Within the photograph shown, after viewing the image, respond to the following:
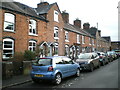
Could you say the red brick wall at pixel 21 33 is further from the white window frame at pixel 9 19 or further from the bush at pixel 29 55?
the bush at pixel 29 55

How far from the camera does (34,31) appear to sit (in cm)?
1742

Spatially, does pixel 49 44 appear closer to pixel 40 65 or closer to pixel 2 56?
pixel 2 56

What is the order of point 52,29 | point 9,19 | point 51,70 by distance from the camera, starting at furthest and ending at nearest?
point 52,29
point 9,19
point 51,70

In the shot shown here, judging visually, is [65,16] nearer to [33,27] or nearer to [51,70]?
[33,27]

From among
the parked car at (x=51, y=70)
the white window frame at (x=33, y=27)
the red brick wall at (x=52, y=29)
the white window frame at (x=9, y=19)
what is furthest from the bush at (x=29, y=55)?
the red brick wall at (x=52, y=29)

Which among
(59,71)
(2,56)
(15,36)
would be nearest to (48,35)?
(15,36)

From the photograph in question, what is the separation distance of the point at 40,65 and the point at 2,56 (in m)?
6.68

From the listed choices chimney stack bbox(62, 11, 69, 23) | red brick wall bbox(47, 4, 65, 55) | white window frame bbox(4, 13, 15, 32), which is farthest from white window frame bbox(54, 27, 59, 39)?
chimney stack bbox(62, 11, 69, 23)

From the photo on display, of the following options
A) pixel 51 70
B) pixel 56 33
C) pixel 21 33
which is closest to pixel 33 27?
pixel 21 33

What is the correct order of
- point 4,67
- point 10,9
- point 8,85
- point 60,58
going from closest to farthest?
point 8,85 < point 60,58 < point 4,67 < point 10,9

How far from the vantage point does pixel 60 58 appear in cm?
868

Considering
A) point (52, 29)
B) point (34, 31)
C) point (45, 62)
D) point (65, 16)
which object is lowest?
point (45, 62)

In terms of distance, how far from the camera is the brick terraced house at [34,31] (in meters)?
13.7

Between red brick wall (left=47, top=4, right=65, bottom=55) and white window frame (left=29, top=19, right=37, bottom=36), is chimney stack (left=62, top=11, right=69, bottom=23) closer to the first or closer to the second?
red brick wall (left=47, top=4, right=65, bottom=55)
